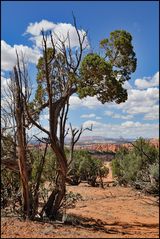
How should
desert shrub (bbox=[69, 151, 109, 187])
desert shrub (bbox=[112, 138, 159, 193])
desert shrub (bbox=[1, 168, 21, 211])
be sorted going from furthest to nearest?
desert shrub (bbox=[69, 151, 109, 187]) < desert shrub (bbox=[112, 138, 159, 193]) < desert shrub (bbox=[1, 168, 21, 211])

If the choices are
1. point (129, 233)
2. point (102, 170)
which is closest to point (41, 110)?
point (129, 233)

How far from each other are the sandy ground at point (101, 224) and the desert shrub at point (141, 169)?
2.00 meters

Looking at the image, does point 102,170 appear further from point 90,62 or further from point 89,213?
point 90,62

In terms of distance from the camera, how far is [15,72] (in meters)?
9.24

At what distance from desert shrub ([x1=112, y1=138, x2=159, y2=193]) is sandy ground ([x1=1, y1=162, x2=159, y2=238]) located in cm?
200

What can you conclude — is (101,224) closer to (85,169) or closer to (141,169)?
(141,169)

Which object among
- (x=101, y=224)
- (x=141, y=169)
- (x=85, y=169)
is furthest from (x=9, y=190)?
(x=85, y=169)

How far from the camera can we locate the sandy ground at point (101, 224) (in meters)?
8.32

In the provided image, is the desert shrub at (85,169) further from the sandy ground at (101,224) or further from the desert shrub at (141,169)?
the sandy ground at (101,224)

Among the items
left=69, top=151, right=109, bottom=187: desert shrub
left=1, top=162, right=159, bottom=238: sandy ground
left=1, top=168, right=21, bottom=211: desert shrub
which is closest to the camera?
left=1, top=162, right=159, bottom=238: sandy ground

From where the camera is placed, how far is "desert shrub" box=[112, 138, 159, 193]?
1664cm

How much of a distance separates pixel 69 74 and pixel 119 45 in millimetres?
2303

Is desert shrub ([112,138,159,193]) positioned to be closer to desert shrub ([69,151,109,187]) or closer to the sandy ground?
desert shrub ([69,151,109,187])

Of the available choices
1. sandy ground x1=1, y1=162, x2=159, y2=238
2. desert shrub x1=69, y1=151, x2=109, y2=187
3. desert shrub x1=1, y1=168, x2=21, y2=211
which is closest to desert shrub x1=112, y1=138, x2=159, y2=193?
desert shrub x1=69, y1=151, x2=109, y2=187
